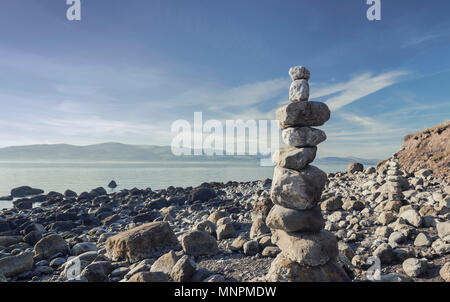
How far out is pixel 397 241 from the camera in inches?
302

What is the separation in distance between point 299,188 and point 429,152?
20634 millimetres

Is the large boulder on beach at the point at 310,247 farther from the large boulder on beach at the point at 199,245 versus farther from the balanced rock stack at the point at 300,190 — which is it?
the large boulder on beach at the point at 199,245

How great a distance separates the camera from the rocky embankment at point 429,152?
1712 centimetres

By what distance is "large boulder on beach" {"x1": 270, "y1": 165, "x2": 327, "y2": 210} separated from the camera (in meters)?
5.61

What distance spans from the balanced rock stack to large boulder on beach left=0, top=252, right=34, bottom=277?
770 cm

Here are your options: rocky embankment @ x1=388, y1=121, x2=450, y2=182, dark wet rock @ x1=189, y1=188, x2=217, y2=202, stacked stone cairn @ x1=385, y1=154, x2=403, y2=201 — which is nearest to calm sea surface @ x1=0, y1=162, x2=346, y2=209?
dark wet rock @ x1=189, y1=188, x2=217, y2=202

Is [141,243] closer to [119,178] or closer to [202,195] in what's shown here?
[202,195]

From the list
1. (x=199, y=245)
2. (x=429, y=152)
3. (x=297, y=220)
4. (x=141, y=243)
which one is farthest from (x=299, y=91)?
(x=429, y=152)

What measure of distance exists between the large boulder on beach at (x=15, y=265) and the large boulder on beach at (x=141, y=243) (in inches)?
93.5

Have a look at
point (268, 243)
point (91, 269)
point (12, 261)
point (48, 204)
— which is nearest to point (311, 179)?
point (268, 243)

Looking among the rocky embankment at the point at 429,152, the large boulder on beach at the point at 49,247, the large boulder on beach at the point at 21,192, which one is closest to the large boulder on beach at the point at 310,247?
the large boulder on beach at the point at 49,247
